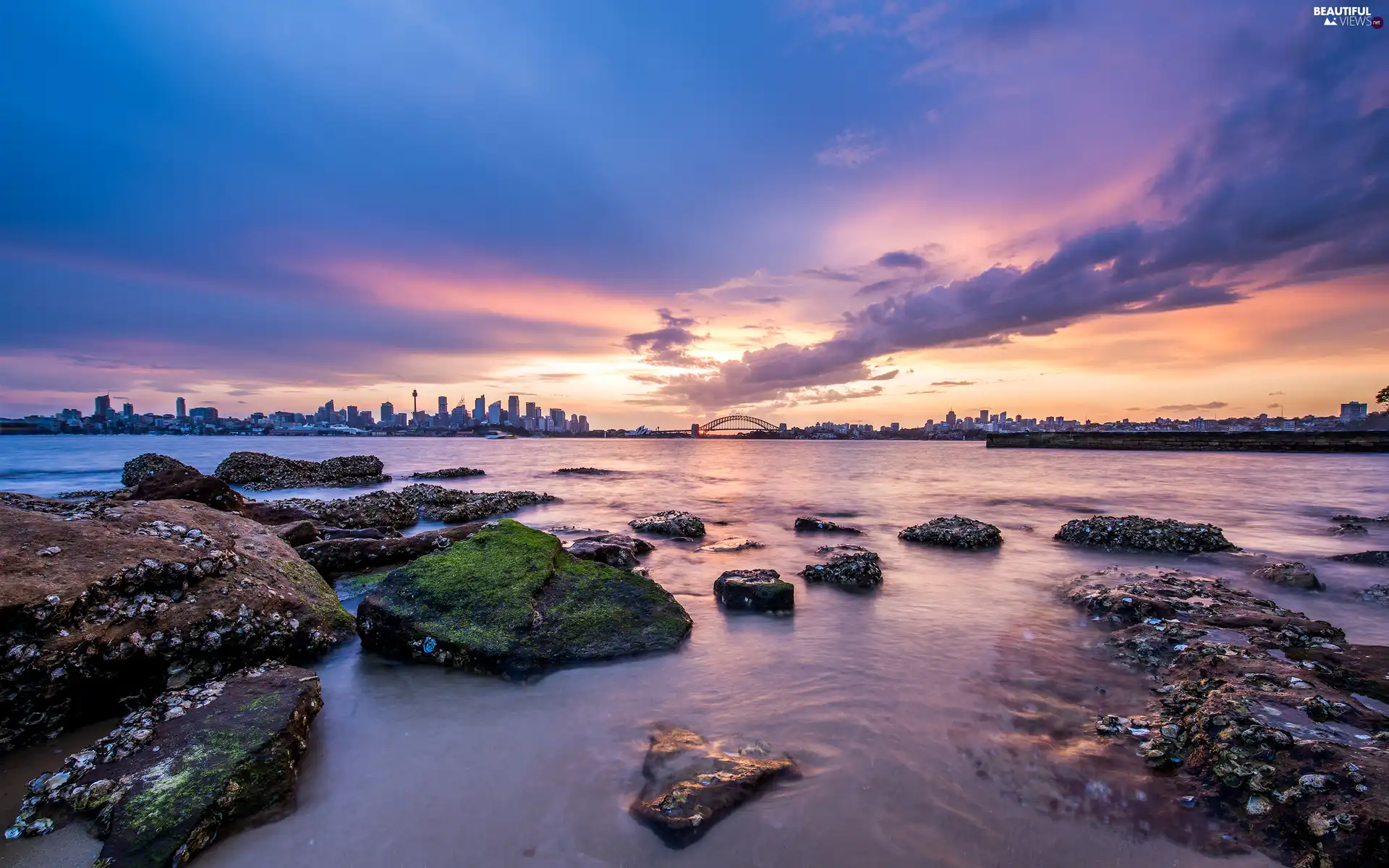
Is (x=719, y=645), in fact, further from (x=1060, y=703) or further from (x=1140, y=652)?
(x=1140, y=652)

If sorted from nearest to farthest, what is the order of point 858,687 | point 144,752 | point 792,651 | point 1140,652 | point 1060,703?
1. point 144,752
2. point 1060,703
3. point 858,687
4. point 1140,652
5. point 792,651

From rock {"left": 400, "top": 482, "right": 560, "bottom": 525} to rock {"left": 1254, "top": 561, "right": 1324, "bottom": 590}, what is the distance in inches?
734

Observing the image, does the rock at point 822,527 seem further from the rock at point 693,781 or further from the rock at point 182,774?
the rock at point 182,774

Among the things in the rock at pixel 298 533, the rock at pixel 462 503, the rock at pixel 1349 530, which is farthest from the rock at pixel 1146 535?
the rock at pixel 298 533

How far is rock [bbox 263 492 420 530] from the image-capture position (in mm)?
14547

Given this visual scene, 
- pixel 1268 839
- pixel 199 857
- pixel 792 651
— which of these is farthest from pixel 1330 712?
pixel 199 857

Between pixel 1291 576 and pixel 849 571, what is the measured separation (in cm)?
766

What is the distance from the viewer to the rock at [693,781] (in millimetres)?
3643

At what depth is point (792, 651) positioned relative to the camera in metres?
6.75

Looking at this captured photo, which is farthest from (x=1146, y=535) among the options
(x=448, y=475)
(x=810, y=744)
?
(x=448, y=475)

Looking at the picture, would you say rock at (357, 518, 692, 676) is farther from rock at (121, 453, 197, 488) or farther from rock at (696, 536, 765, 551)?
rock at (121, 453, 197, 488)

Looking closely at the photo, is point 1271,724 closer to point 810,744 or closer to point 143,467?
point 810,744

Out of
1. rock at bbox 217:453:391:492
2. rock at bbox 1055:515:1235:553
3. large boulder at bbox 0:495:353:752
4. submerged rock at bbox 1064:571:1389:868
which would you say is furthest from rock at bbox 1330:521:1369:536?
rock at bbox 217:453:391:492

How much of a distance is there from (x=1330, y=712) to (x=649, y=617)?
20.5 ft
